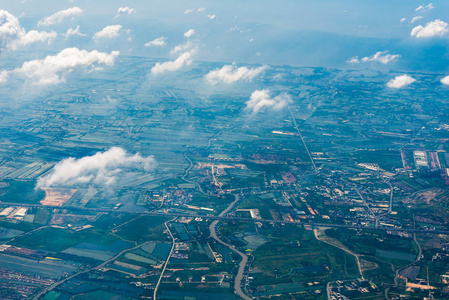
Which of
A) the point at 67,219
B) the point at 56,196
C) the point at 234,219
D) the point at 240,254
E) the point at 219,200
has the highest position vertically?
the point at 56,196

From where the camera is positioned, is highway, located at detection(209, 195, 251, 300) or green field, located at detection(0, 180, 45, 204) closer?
highway, located at detection(209, 195, 251, 300)

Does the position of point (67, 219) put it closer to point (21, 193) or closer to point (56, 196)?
point (56, 196)

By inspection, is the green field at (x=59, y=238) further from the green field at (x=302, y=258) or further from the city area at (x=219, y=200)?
the green field at (x=302, y=258)

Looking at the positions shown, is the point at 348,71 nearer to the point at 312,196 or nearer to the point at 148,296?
the point at 312,196

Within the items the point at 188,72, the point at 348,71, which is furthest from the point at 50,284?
the point at 348,71

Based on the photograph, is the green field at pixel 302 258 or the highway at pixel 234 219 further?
the highway at pixel 234 219

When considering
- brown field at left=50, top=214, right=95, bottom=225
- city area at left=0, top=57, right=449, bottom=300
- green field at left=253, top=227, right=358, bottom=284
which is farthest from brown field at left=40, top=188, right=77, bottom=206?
green field at left=253, top=227, right=358, bottom=284

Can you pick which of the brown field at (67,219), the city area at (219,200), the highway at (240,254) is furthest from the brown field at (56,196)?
the highway at (240,254)

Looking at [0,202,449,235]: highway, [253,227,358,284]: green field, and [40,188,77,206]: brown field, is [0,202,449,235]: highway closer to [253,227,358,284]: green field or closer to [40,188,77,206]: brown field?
[40,188,77,206]: brown field

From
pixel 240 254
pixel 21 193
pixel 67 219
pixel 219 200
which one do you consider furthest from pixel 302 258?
pixel 21 193
